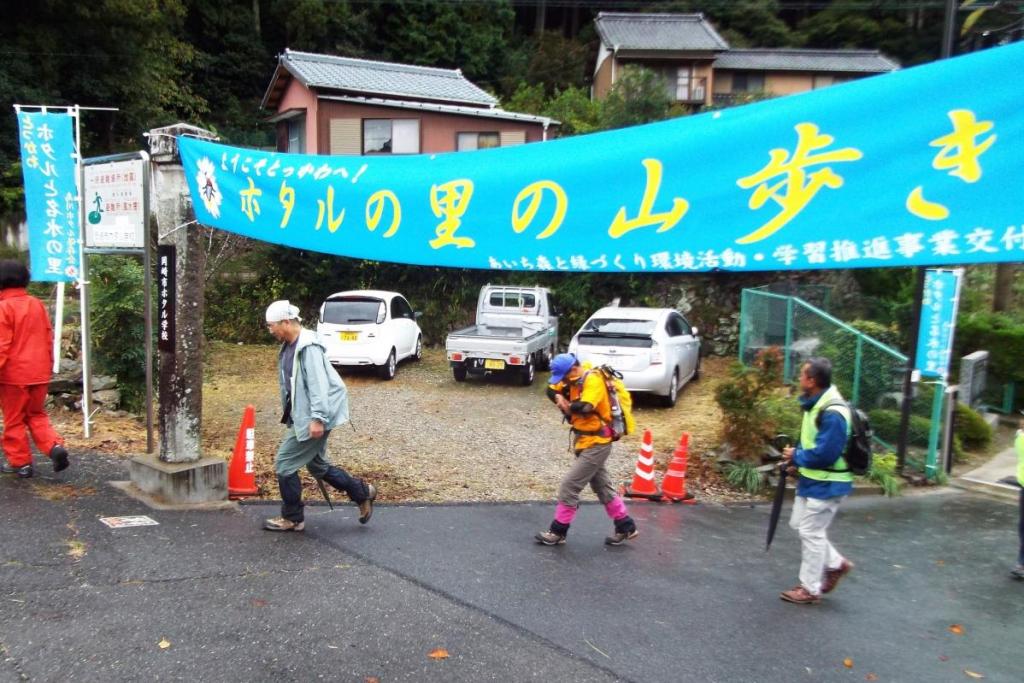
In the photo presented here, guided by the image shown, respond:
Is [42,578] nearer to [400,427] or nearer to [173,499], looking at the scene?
[173,499]

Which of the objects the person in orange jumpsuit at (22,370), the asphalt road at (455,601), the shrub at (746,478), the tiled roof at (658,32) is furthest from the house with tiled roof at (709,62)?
the asphalt road at (455,601)

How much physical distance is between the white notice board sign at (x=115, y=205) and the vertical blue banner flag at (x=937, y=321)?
26.2ft

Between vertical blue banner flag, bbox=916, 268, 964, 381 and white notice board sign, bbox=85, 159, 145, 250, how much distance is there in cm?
798

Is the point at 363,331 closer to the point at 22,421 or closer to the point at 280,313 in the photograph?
the point at 22,421

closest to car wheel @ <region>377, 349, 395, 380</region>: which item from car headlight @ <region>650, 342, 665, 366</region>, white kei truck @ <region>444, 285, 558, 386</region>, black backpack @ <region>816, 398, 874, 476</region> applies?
white kei truck @ <region>444, 285, 558, 386</region>

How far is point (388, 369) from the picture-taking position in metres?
13.9

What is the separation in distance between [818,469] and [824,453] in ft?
0.51

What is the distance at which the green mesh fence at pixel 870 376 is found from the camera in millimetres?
8844

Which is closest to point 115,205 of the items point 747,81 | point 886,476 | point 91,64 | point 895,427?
point 886,476

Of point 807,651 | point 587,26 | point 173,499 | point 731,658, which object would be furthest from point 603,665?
point 587,26

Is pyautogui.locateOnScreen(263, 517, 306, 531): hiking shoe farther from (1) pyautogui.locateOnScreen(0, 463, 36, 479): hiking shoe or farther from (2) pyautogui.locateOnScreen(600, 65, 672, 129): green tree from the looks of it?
(2) pyautogui.locateOnScreen(600, 65, 672, 129): green tree

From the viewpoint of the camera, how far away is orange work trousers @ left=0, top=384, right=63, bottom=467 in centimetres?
598

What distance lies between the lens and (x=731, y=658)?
12.9 feet

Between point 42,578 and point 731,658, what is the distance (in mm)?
3917
